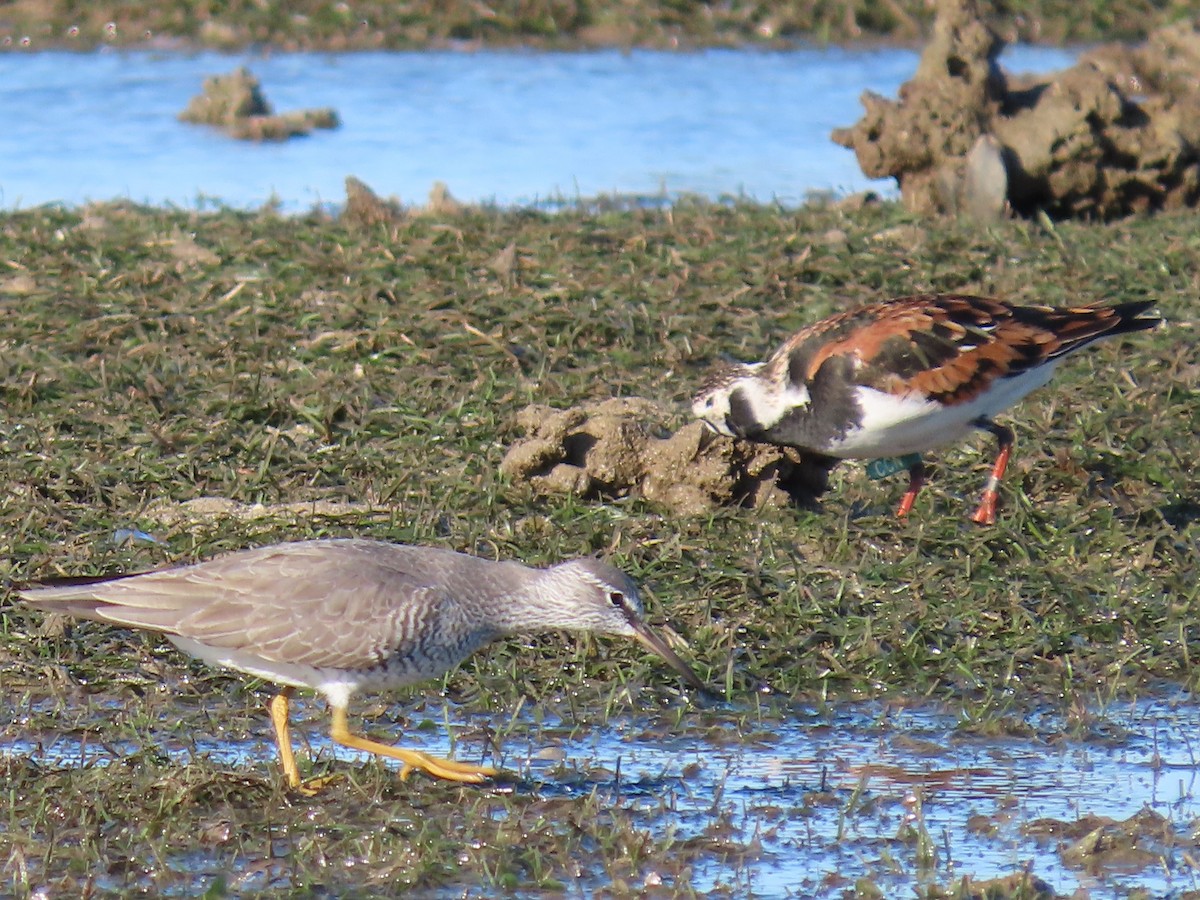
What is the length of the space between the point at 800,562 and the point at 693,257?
11.3ft

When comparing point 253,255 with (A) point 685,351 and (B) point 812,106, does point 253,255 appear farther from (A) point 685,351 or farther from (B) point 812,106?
→ (B) point 812,106

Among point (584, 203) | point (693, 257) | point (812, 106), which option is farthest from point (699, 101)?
point (693, 257)

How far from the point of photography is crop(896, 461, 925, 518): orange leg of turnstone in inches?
293

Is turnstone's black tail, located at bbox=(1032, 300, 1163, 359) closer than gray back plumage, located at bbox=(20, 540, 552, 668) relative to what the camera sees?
No

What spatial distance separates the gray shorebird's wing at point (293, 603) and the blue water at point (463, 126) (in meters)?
6.94

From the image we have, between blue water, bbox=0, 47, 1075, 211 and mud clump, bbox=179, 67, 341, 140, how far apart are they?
116 millimetres

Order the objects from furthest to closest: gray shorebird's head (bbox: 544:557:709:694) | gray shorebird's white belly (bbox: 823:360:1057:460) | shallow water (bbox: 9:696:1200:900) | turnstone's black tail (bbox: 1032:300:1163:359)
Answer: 1. turnstone's black tail (bbox: 1032:300:1163:359)
2. gray shorebird's white belly (bbox: 823:360:1057:460)
3. gray shorebird's head (bbox: 544:557:709:694)
4. shallow water (bbox: 9:696:1200:900)

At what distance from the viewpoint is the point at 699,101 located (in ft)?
55.1

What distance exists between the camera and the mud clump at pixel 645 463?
Result: 7316 mm

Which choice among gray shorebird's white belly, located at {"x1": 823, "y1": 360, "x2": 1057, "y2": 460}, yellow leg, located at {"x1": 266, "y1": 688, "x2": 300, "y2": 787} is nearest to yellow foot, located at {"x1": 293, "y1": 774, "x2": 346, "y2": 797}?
yellow leg, located at {"x1": 266, "y1": 688, "x2": 300, "y2": 787}

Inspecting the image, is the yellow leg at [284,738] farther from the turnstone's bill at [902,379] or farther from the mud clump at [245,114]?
the mud clump at [245,114]

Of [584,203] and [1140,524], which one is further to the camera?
[584,203]

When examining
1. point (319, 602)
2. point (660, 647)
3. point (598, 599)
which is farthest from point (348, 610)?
point (660, 647)

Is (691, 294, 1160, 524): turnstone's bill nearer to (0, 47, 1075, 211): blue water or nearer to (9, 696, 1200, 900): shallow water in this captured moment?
(9, 696, 1200, 900): shallow water
